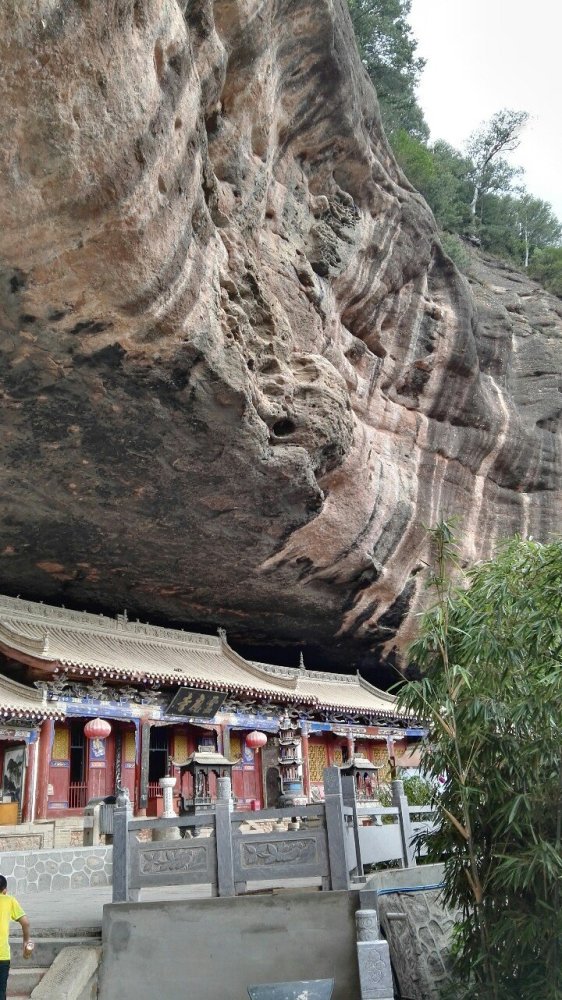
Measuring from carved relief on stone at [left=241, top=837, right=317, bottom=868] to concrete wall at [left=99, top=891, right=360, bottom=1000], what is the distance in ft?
0.81

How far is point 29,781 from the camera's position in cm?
1220

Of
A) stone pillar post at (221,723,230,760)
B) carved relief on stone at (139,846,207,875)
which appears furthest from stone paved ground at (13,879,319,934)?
stone pillar post at (221,723,230,760)

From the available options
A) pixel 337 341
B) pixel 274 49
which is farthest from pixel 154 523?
pixel 274 49

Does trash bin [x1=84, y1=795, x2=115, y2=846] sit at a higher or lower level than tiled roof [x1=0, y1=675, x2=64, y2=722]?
lower

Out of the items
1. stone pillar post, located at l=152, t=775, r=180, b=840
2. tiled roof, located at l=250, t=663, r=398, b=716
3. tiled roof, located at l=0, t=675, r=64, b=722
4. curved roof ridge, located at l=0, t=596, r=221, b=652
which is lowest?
stone pillar post, located at l=152, t=775, r=180, b=840

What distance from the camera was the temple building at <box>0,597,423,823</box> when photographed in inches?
486

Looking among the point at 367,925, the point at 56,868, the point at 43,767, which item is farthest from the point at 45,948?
the point at 43,767

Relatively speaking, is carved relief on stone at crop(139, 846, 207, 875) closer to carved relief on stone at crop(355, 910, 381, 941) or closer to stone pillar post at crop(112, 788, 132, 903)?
stone pillar post at crop(112, 788, 132, 903)

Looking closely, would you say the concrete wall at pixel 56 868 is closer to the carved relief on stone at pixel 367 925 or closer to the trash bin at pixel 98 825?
the trash bin at pixel 98 825

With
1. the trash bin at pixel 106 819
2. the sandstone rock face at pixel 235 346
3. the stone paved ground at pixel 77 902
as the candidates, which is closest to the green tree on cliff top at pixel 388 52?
the sandstone rock face at pixel 235 346

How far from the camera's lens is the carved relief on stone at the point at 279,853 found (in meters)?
5.93

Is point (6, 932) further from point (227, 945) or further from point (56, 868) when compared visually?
point (56, 868)

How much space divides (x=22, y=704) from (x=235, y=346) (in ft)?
20.9

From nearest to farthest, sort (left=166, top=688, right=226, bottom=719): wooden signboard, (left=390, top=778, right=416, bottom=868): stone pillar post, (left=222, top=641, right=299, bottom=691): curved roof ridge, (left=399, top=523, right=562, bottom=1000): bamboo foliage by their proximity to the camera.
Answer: (left=399, top=523, right=562, bottom=1000): bamboo foliage → (left=390, top=778, right=416, bottom=868): stone pillar post → (left=166, top=688, right=226, bottom=719): wooden signboard → (left=222, top=641, right=299, bottom=691): curved roof ridge
